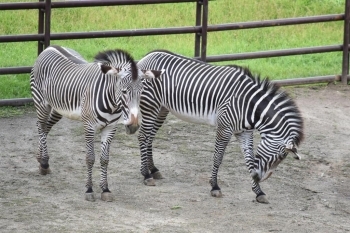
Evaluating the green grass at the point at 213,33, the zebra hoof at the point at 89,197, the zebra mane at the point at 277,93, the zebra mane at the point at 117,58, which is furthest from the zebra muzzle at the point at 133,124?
the green grass at the point at 213,33

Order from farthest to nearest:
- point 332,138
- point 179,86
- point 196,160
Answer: point 332,138
point 196,160
point 179,86

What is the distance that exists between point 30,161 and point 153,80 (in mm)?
1639

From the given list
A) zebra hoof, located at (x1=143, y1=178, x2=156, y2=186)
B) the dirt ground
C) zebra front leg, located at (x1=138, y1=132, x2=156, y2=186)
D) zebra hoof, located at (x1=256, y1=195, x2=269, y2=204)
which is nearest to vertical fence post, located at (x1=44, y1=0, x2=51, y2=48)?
the dirt ground

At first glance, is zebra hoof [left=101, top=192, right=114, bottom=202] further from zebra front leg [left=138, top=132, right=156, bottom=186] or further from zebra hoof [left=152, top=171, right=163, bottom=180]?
zebra hoof [left=152, top=171, right=163, bottom=180]

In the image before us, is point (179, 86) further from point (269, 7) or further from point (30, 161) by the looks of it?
point (269, 7)

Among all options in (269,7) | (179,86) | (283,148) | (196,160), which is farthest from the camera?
(269,7)

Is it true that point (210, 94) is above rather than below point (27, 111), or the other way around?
above

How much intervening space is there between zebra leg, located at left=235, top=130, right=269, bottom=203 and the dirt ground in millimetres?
96

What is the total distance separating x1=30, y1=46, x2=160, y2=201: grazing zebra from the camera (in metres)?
7.40

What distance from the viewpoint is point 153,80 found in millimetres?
8523

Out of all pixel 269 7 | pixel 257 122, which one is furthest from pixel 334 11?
pixel 257 122

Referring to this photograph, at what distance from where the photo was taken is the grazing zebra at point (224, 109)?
25.9 feet

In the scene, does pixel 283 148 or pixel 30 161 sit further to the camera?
pixel 30 161

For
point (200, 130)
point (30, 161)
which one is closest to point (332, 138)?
point (200, 130)
